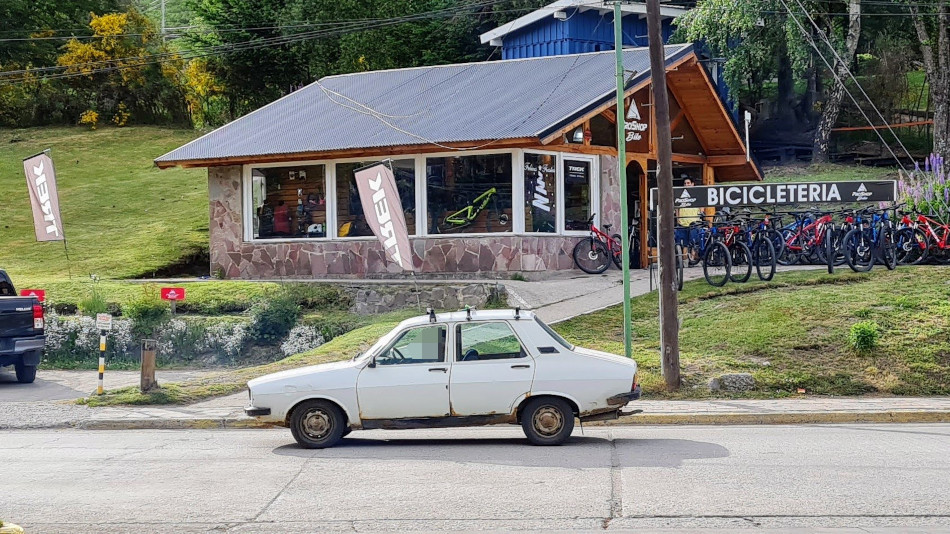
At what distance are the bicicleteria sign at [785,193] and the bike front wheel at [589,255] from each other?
4.10m

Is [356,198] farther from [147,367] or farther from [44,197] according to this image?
[147,367]

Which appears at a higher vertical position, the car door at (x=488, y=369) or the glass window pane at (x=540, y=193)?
the glass window pane at (x=540, y=193)

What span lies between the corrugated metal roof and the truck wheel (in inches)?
344

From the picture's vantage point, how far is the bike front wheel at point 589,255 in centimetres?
2570

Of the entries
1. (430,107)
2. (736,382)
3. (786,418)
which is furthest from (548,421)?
(430,107)

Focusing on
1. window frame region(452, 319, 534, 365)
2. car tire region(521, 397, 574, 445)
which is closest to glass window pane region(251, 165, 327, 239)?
window frame region(452, 319, 534, 365)

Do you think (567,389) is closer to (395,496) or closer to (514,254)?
(395,496)

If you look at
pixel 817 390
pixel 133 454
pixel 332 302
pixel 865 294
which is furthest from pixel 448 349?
pixel 332 302

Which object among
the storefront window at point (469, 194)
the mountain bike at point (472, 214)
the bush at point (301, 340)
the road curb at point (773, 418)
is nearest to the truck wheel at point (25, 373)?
the bush at point (301, 340)

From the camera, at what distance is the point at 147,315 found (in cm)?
2298

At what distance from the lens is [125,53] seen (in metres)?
55.1

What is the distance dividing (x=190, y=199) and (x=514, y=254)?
20166 mm

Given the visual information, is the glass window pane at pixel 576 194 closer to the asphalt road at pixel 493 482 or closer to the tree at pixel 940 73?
the asphalt road at pixel 493 482

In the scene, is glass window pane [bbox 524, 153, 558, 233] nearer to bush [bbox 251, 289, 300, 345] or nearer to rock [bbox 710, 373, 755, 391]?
bush [bbox 251, 289, 300, 345]
